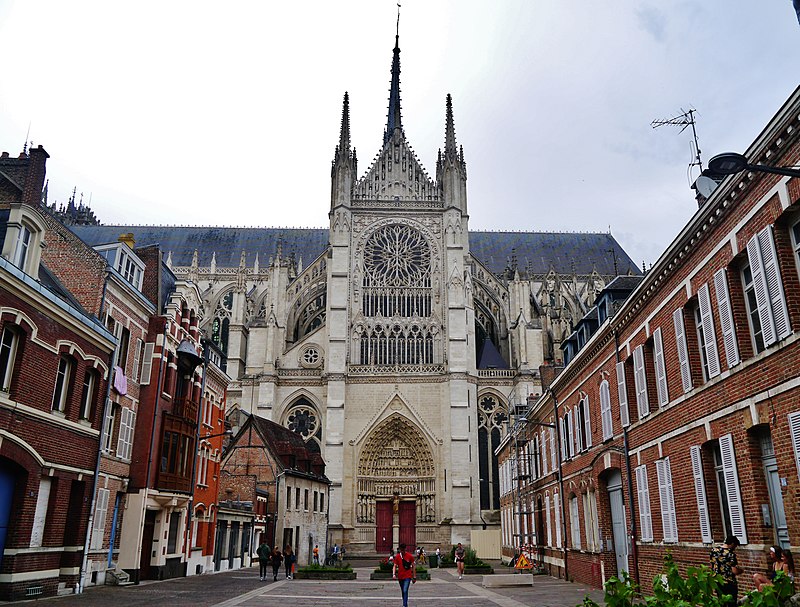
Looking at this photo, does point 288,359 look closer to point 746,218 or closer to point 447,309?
point 447,309

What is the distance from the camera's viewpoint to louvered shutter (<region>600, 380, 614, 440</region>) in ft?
A: 59.4

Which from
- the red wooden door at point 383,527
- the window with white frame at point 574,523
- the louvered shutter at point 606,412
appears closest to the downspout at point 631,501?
the louvered shutter at point 606,412

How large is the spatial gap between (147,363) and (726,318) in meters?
17.7

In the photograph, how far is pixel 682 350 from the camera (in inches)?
514

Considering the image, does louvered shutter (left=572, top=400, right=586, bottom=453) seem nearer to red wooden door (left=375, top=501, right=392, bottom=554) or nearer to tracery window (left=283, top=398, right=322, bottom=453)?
red wooden door (left=375, top=501, right=392, bottom=554)

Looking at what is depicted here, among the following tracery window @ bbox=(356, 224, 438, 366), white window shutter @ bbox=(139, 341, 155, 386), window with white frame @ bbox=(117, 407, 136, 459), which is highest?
tracery window @ bbox=(356, 224, 438, 366)

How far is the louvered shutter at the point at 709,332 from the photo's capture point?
38.2 feet

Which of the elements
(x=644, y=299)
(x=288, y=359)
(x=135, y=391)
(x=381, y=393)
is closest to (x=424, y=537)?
(x=381, y=393)

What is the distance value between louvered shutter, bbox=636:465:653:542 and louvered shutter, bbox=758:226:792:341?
701cm

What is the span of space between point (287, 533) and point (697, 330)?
25.3m

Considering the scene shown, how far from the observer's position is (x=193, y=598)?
55.3 ft

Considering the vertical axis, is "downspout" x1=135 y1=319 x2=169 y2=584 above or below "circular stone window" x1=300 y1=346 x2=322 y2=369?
below

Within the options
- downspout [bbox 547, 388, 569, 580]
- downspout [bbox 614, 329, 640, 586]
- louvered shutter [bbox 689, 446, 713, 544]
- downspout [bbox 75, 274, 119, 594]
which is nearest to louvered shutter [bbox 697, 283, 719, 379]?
louvered shutter [bbox 689, 446, 713, 544]

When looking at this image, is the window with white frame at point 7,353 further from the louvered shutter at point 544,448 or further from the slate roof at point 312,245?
the slate roof at point 312,245
